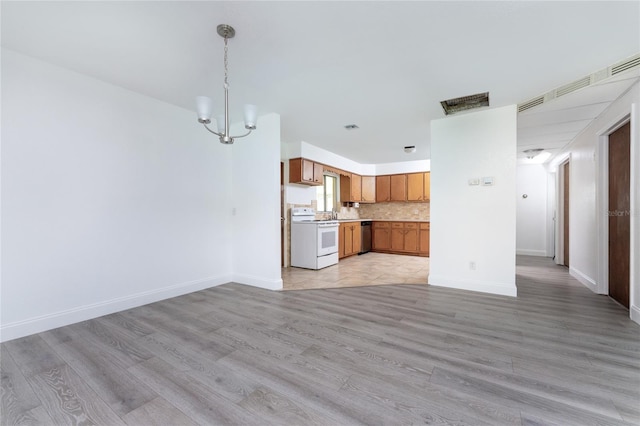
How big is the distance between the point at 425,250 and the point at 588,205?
312cm

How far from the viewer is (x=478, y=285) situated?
359 cm

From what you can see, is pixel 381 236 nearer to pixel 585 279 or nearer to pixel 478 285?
pixel 478 285

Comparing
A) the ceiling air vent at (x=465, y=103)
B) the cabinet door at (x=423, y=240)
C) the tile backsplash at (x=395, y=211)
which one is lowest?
the cabinet door at (x=423, y=240)

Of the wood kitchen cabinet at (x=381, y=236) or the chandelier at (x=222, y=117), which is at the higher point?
the chandelier at (x=222, y=117)

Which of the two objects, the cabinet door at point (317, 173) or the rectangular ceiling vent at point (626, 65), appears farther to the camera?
the cabinet door at point (317, 173)

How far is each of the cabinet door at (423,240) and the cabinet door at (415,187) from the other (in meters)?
0.80

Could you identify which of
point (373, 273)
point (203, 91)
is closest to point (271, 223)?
point (203, 91)

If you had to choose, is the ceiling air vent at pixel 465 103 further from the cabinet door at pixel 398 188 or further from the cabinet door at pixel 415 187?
the cabinet door at pixel 398 188

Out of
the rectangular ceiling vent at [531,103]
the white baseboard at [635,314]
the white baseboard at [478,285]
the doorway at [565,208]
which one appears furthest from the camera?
the doorway at [565,208]

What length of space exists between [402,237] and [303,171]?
3.34 metres

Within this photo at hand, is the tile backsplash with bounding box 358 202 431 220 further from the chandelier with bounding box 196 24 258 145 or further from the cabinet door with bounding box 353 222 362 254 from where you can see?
the chandelier with bounding box 196 24 258 145

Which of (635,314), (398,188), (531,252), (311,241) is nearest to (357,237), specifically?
(398,188)

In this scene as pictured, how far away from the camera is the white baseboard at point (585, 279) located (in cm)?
368

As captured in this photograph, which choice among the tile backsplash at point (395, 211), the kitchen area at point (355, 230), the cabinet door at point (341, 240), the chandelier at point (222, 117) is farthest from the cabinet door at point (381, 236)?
the chandelier at point (222, 117)
